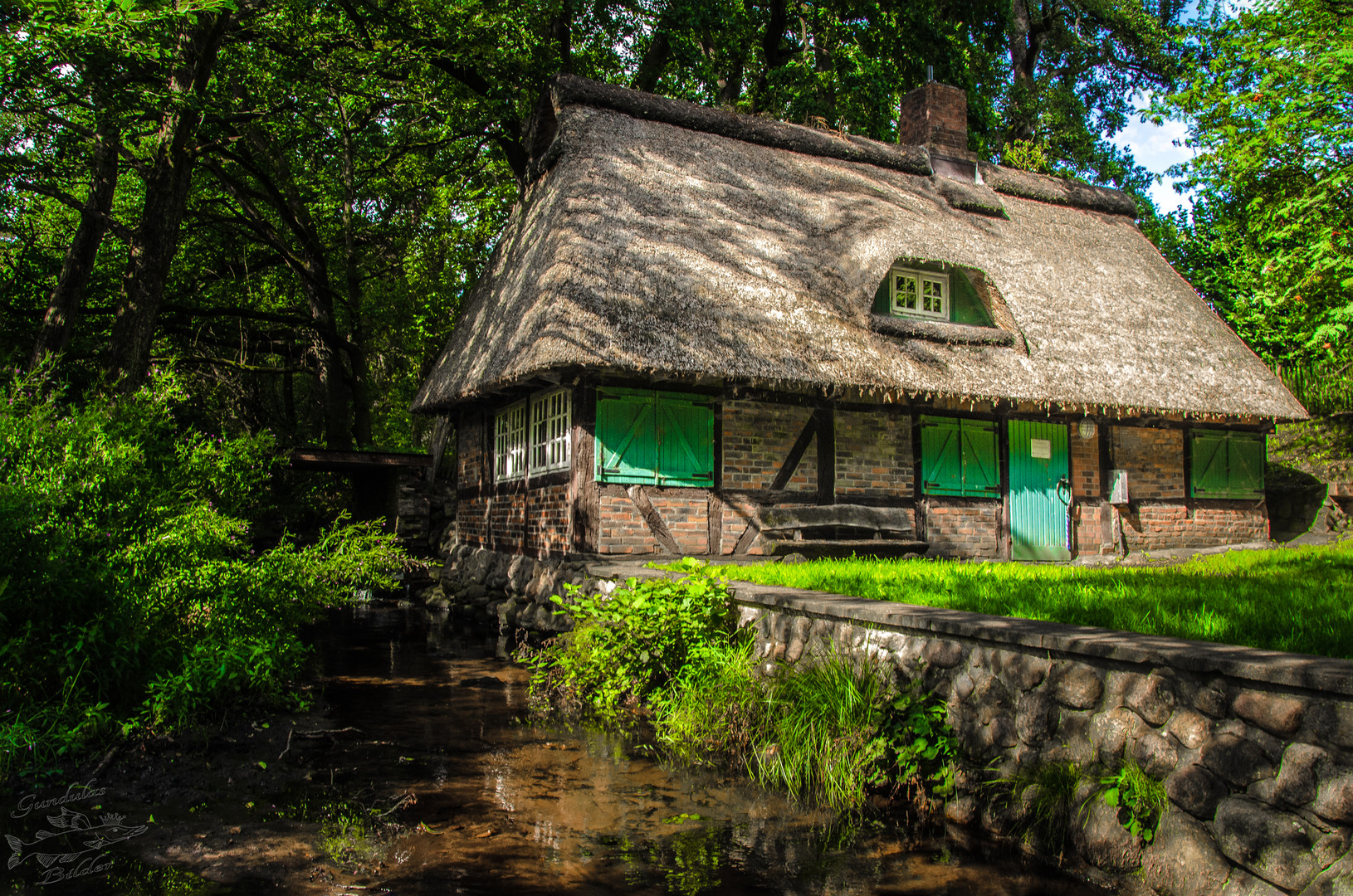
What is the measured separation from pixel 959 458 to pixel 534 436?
551 cm

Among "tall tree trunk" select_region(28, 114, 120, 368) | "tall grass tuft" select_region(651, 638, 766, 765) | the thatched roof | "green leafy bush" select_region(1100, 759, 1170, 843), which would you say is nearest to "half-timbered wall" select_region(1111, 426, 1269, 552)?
the thatched roof

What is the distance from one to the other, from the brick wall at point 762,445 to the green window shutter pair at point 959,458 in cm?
172

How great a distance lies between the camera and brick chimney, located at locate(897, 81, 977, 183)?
14.1 metres

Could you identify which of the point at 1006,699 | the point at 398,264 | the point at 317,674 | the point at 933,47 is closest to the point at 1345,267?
the point at 933,47

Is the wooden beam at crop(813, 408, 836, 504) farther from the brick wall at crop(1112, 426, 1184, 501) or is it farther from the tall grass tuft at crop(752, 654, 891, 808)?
the tall grass tuft at crop(752, 654, 891, 808)

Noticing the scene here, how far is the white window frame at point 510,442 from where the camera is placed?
11.1m

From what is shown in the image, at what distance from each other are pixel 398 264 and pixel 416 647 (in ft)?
37.5

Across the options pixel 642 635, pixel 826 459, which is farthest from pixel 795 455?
pixel 642 635

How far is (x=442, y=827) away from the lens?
373 centimetres

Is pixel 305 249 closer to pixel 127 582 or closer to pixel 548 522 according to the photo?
pixel 548 522

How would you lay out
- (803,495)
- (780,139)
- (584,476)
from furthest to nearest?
(780,139), (803,495), (584,476)

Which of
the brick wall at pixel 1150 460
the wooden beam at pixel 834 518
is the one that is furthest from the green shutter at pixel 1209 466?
the wooden beam at pixel 834 518

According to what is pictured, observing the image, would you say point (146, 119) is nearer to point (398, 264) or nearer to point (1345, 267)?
point (398, 264)

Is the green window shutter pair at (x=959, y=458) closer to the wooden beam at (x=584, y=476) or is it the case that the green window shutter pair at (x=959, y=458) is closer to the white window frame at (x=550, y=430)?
the wooden beam at (x=584, y=476)
